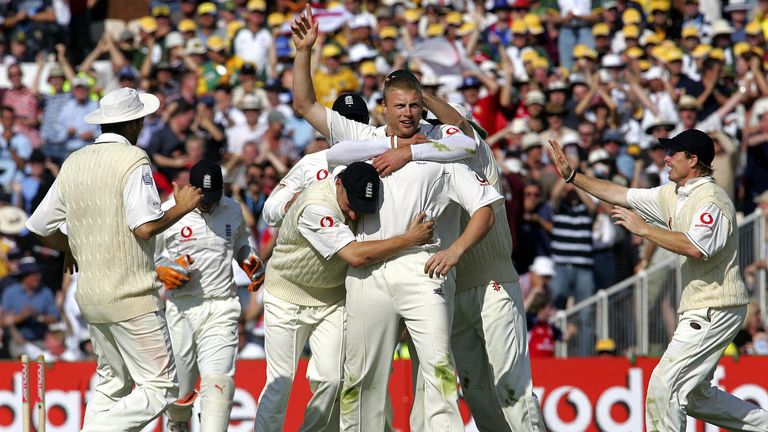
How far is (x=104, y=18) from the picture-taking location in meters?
22.5

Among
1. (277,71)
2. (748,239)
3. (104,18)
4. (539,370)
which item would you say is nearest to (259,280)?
(539,370)

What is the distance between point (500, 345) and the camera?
387 inches

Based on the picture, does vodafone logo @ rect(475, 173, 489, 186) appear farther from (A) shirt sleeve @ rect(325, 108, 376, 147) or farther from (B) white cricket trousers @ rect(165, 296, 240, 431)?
(B) white cricket trousers @ rect(165, 296, 240, 431)

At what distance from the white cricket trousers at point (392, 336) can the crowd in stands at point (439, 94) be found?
16.3 feet

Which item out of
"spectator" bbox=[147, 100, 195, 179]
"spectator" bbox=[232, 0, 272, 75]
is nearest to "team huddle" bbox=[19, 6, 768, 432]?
"spectator" bbox=[147, 100, 195, 179]

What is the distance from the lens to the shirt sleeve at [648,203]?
412 inches

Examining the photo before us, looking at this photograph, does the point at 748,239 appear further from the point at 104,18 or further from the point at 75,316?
the point at 104,18

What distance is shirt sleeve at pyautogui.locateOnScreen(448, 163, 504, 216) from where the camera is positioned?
941 cm

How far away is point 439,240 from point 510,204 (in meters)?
6.09

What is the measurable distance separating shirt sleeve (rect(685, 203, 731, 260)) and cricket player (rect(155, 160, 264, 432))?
3562 mm

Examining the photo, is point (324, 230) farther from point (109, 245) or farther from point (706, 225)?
point (706, 225)

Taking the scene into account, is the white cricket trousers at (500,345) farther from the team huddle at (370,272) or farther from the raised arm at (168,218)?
the raised arm at (168,218)

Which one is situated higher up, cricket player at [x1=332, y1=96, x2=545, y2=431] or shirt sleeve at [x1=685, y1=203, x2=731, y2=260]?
shirt sleeve at [x1=685, y1=203, x2=731, y2=260]

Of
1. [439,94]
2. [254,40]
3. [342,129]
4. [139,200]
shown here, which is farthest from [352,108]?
[254,40]
